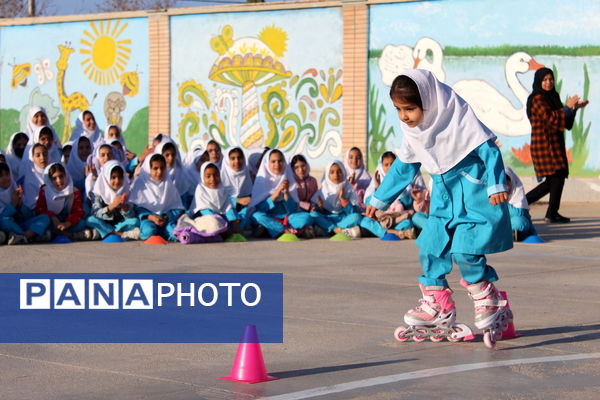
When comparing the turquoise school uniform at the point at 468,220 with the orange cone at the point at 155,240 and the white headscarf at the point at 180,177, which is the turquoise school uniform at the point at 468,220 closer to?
the orange cone at the point at 155,240

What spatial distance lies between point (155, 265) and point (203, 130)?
1387cm

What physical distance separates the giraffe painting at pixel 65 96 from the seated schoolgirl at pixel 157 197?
43.1 ft

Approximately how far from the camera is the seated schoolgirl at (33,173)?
47.3 ft

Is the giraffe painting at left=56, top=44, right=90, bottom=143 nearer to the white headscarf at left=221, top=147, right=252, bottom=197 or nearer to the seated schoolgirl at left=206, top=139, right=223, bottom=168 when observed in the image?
the seated schoolgirl at left=206, top=139, right=223, bottom=168

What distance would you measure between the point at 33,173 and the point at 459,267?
340 inches

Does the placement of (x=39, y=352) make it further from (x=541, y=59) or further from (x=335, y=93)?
(x=335, y=93)

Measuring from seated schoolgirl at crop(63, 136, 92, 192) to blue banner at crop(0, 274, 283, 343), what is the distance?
5412mm

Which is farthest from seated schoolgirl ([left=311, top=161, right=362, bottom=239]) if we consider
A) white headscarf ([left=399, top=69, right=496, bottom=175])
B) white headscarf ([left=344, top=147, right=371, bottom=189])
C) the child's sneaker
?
white headscarf ([left=399, top=69, right=496, bottom=175])

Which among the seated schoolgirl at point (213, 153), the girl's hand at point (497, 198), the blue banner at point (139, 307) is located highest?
the seated schoolgirl at point (213, 153)

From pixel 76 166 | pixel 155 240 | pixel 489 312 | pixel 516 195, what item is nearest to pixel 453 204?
pixel 489 312

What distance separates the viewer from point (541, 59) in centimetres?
2052

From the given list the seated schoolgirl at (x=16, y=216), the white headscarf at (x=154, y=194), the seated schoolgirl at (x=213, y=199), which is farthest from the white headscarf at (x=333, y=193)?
the seated schoolgirl at (x=16, y=216)

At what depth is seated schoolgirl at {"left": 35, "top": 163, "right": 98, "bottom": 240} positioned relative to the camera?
46.7 ft

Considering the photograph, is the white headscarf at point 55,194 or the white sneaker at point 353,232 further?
the white sneaker at point 353,232
